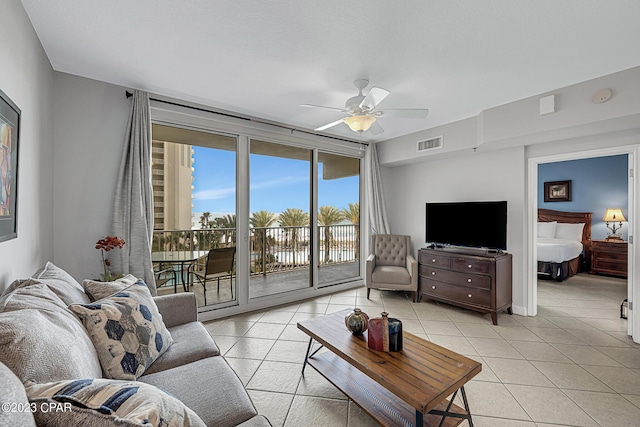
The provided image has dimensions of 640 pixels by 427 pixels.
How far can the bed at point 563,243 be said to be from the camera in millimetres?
5191

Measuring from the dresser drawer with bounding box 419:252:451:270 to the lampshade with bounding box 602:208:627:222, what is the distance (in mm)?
4250

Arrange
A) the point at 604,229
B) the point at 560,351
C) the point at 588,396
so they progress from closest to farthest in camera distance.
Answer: the point at 588,396 → the point at 560,351 → the point at 604,229

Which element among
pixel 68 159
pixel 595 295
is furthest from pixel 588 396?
pixel 68 159

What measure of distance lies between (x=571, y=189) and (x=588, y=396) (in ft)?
18.6

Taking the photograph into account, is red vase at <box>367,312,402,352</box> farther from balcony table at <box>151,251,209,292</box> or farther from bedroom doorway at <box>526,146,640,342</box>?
bedroom doorway at <box>526,146,640,342</box>

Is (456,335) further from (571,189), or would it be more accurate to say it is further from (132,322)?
(571,189)

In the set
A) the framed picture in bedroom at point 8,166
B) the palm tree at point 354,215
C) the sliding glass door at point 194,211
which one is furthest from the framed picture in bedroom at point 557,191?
the framed picture in bedroom at point 8,166

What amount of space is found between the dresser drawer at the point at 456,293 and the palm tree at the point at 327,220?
1.80 meters

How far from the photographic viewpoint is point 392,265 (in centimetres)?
463

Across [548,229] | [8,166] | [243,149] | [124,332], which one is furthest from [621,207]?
[8,166]

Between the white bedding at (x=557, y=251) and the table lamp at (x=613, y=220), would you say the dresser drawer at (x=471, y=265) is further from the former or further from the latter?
the table lamp at (x=613, y=220)

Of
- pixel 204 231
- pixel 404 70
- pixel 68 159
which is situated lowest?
pixel 204 231

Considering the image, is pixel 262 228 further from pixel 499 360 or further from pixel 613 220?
pixel 613 220

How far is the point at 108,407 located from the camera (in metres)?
0.68
